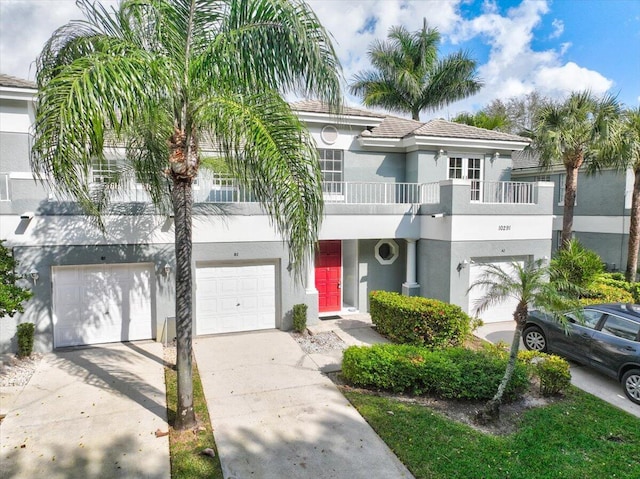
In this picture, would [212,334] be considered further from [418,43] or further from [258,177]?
[418,43]

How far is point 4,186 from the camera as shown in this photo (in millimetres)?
10695

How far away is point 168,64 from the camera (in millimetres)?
5781

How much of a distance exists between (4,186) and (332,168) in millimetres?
10159

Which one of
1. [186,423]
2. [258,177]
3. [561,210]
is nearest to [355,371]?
[186,423]

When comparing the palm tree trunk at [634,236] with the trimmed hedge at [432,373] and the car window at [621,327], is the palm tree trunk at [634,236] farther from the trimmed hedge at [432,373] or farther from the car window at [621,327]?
the trimmed hedge at [432,373]

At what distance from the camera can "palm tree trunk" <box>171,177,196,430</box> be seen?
6.71m

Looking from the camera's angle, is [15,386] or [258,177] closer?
[258,177]

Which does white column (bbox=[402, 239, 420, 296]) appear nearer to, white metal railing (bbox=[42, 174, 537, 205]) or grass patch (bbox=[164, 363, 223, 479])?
white metal railing (bbox=[42, 174, 537, 205])

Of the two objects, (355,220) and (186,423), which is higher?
(355,220)

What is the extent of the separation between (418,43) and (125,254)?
2344 cm

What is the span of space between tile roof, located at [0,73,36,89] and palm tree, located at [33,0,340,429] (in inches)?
258

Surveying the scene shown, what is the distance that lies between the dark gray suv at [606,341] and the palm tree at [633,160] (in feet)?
28.0

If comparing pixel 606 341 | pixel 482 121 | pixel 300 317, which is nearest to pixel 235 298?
pixel 300 317

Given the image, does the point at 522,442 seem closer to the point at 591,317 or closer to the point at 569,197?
the point at 591,317
